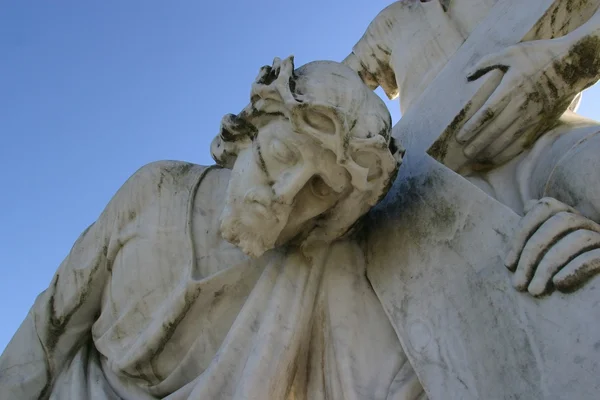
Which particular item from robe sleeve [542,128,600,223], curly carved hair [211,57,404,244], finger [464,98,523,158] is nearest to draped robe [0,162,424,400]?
curly carved hair [211,57,404,244]

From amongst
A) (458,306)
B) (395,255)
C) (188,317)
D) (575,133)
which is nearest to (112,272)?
(188,317)

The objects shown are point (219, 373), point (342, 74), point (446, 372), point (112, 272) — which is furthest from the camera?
point (112, 272)

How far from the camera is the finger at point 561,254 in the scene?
64.7 inches

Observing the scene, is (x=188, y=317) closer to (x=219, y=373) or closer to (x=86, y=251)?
(x=219, y=373)

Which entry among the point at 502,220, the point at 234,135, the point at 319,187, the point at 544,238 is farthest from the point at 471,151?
the point at 234,135

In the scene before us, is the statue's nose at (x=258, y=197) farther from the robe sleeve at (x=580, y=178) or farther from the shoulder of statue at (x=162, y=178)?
the robe sleeve at (x=580, y=178)

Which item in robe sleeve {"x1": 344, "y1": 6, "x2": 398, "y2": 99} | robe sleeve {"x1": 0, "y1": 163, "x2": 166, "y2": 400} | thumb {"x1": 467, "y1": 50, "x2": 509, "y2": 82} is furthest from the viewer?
robe sleeve {"x1": 344, "y1": 6, "x2": 398, "y2": 99}

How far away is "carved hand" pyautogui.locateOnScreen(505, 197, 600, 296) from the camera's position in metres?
1.62

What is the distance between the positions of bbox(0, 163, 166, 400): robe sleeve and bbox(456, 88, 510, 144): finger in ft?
3.81

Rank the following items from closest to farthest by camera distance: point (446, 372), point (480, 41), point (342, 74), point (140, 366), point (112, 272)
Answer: point (446, 372), point (342, 74), point (140, 366), point (112, 272), point (480, 41)

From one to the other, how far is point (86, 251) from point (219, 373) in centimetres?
88

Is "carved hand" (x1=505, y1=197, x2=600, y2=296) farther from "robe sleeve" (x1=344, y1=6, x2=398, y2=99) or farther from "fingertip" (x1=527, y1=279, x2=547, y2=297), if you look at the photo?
"robe sleeve" (x1=344, y1=6, x2=398, y2=99)

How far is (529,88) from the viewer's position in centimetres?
221

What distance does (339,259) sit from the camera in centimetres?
233
